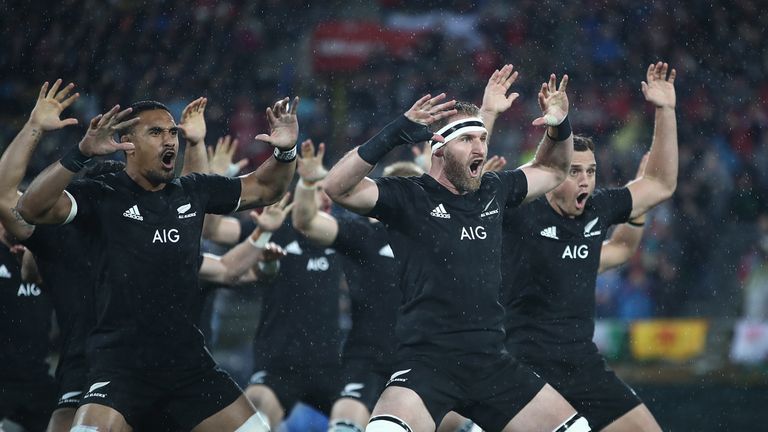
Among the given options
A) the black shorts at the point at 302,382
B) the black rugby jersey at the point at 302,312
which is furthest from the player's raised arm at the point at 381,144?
the black shorts at the point at 302,382

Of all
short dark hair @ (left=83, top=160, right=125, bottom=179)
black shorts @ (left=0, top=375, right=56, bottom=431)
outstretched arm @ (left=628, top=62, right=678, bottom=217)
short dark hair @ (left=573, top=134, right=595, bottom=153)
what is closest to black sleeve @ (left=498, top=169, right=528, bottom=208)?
short dark hair @ (left=573, top=134, right=595, bottom=153)

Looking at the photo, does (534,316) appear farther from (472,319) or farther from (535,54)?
(535,54)

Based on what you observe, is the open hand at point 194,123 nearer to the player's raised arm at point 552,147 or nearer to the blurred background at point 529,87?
the player's raised arm at point 552,147

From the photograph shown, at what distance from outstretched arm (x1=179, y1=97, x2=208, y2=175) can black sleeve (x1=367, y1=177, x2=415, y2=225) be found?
198 centimetres

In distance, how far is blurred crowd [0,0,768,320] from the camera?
54.9 feet

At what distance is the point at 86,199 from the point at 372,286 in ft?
9.90

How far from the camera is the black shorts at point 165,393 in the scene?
6.43m

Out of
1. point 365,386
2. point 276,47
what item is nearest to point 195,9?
point 276,47

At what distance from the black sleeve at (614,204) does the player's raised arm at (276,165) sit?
89.0 inches

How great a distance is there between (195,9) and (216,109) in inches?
85.5

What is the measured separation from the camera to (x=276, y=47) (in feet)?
64.6

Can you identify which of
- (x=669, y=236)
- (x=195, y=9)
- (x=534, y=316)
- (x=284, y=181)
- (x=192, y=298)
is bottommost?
(x=669, y=236)

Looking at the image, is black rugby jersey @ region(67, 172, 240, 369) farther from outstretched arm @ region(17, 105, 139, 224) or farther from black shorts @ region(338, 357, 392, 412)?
black shorts @ region(338, 357, 392, 412)

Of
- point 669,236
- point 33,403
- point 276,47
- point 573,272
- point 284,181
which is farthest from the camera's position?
point 276,47
